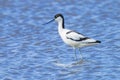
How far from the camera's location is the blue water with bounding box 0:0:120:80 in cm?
1503

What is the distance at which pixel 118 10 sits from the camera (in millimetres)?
21594

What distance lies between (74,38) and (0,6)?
6.44m

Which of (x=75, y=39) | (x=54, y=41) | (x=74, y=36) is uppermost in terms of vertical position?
(x=54, y=41)

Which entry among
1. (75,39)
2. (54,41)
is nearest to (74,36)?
(75,39)

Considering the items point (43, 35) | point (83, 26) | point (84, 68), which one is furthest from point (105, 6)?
point (84, 68)

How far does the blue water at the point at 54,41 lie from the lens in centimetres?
1503

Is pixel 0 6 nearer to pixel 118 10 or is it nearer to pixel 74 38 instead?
pixel 118 10

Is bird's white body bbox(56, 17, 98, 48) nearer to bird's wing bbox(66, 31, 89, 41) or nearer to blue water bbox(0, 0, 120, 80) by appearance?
bird's wing bbox(66, 31, 89, 41)

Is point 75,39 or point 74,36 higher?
point 74,36

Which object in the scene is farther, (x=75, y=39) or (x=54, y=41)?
(x=54, y=41)

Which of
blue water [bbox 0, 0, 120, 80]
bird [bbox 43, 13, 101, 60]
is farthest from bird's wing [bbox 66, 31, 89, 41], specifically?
blue water [bbox 0, 0, 120, 80]

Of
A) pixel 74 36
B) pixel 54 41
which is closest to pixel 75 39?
pixel 74 36

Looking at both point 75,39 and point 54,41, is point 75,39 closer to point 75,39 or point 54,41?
point 75,39

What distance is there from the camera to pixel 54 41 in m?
18.1
